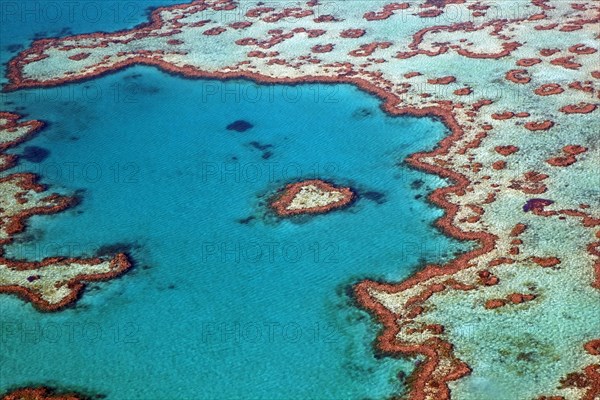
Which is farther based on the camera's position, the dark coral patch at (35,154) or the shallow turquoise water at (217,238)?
the dark coral patch at (35,154)

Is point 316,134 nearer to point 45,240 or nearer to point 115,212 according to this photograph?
point 115,212

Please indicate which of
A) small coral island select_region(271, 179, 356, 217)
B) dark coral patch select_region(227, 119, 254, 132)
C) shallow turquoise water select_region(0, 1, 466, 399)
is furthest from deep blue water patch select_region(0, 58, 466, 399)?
small coral island select_region(271, 179, 356, 217)

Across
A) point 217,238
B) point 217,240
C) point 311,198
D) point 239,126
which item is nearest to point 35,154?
point 239,126

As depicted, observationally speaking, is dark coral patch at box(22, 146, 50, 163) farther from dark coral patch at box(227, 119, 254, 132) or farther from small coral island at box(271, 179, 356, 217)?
small coral island at box(271, 179, 356, 217)

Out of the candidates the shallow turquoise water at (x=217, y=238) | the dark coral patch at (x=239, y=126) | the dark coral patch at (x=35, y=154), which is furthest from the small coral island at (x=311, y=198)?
the dark coral patch at (x=35, y=154)

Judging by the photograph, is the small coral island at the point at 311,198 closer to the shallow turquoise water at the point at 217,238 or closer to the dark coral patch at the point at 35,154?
the shallow turquoise water at the point at 217,238

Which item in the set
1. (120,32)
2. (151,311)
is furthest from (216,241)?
(120,32)
